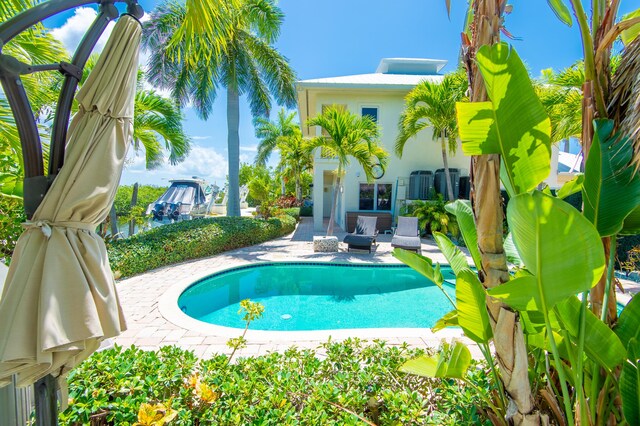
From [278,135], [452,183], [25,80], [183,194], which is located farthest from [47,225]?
[278,135]

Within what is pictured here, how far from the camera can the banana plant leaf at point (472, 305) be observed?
215 centimetres

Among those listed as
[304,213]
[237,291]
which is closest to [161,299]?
[237,291]

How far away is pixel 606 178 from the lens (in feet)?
6.46

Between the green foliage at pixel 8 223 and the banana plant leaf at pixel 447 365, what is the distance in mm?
6428

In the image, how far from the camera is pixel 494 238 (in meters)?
1.85

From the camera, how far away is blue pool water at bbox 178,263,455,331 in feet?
23.9

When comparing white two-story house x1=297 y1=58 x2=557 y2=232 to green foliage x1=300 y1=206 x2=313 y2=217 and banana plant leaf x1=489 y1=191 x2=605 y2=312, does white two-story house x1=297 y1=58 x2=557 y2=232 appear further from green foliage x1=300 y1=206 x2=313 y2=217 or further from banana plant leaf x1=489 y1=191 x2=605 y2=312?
banana plant leaf x1=489 y1=191 x2=605 y2=312

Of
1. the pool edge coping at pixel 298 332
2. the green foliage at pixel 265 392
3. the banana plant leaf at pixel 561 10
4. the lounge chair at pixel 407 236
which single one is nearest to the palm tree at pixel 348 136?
the lounge chair at pixel 407 236

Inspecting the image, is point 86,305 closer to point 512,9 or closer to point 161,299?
point 512,9

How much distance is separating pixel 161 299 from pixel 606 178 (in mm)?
7857

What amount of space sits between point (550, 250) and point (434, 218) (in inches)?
552

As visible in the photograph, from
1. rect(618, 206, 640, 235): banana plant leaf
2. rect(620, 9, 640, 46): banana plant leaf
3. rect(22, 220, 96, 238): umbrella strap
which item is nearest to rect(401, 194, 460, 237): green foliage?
rect(620, 9, 640, 46): banana plant leaf

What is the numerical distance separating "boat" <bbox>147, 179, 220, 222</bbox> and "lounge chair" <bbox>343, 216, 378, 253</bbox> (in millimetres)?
13158

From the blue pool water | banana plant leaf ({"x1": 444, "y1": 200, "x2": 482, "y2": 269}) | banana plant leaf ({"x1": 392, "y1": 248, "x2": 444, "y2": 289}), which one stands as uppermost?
banana plant leaf ({"x1": 444, "y1": 200, "x2": 482, "y2": 269})
